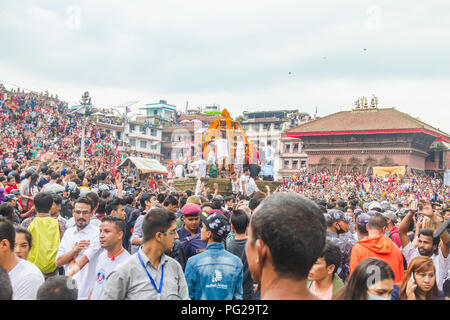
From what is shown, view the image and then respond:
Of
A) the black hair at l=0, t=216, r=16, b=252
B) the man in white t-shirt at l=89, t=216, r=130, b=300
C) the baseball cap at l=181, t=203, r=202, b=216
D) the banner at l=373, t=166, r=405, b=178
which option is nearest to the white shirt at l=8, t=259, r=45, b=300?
the black hair at l=0, t=216, r=16, b=252

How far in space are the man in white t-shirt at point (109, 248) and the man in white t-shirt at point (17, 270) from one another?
79 cm

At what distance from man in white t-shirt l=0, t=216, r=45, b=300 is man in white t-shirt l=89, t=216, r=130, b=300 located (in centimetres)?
79

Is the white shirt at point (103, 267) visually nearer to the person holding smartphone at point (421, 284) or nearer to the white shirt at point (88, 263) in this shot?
the white shirt at point (88, 263)

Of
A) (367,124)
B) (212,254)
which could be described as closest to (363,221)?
(212,254)

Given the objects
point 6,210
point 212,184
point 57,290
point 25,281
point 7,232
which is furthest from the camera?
point 212,184

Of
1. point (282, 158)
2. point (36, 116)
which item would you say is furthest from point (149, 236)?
point (282, 158)

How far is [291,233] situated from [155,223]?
179 centimetres

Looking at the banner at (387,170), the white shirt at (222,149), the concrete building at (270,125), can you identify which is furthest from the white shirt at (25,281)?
the concrete building at (270,125)

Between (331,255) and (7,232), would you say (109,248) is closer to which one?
Answer: (7,232)

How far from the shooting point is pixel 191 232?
237 inches

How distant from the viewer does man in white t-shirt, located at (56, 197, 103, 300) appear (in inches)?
188

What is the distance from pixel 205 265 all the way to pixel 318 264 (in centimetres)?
108

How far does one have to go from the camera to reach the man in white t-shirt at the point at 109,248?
15.0ft
